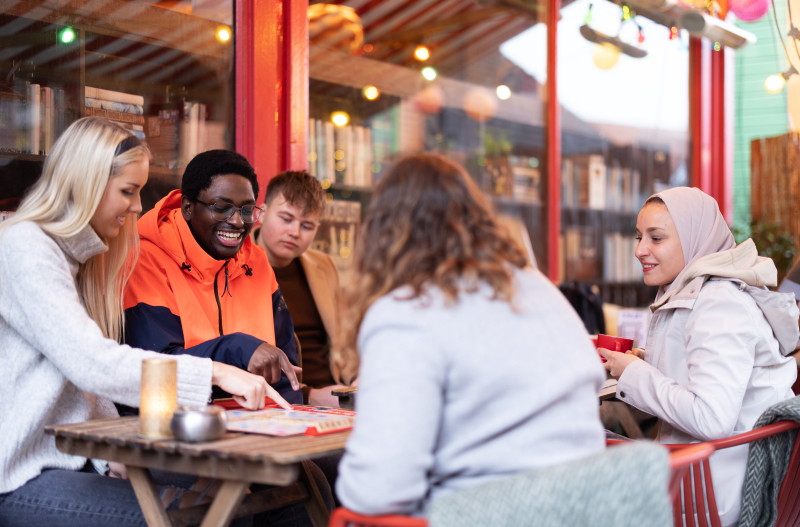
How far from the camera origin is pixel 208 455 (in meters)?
1.88

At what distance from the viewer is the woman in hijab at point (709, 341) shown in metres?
2.61

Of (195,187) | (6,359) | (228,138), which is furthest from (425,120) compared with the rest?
(6,359)

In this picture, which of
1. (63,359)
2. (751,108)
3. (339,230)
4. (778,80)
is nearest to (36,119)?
(63,359)

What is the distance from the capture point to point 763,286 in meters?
2.85

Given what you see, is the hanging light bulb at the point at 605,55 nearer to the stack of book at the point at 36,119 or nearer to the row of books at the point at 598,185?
the row of books at the point at 598,185

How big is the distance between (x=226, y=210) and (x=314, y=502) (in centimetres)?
103

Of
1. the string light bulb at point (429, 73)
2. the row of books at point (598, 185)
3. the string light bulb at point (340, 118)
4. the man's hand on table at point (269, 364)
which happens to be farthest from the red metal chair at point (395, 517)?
the row of books at point (598, 185)

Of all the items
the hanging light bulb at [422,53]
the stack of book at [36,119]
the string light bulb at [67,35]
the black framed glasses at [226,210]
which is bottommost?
the black framed glasses at [226,210]

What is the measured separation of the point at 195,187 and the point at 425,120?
2954 mm

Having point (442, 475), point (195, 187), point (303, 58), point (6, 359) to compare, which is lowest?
point (442, 475)

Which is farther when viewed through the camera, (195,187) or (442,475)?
(195,187)

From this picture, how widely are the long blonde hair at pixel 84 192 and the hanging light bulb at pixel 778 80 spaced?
17.5 feet

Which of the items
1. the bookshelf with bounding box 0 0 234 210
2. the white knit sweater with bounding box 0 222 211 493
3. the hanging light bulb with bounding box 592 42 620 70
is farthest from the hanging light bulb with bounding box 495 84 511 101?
the white knit sweater with bounding box 0 222 211 493

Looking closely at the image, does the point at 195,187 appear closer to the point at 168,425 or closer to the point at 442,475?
the point at 168,425
